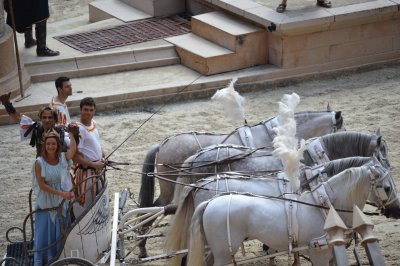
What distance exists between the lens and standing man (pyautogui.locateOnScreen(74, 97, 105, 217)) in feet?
26.1

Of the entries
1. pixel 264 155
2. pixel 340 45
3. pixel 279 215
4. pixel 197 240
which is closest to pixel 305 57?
pixel 340 45

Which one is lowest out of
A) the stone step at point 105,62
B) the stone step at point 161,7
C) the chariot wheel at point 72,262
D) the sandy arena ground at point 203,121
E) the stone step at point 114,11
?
the sandy arena ground at point 203,121

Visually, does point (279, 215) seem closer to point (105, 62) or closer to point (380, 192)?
point (380, 192)

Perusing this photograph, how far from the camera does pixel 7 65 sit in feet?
41.1

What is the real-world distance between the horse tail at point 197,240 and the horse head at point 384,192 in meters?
1.30

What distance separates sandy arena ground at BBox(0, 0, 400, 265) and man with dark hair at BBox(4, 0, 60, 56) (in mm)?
1747

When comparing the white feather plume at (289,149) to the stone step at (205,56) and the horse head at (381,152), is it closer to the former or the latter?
the horse head at (381,152)

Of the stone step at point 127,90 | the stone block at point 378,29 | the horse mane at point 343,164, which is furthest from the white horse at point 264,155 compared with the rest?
the stone block at point 378,29

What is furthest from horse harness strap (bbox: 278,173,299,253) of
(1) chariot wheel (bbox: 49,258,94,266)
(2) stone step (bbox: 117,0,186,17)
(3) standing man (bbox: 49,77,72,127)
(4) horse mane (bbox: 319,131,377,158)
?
(2) stone step (bbox: 117,0,186,17)

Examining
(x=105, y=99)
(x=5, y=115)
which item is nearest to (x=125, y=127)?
(x=105, y=99)

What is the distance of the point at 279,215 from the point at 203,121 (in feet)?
16.3

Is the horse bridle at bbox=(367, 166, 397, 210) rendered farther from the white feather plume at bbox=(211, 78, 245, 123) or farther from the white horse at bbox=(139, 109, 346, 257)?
the white feather plume at bbox=(211, 78, 245, 123)

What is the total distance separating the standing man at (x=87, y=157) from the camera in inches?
313

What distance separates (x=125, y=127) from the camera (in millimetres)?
11984
